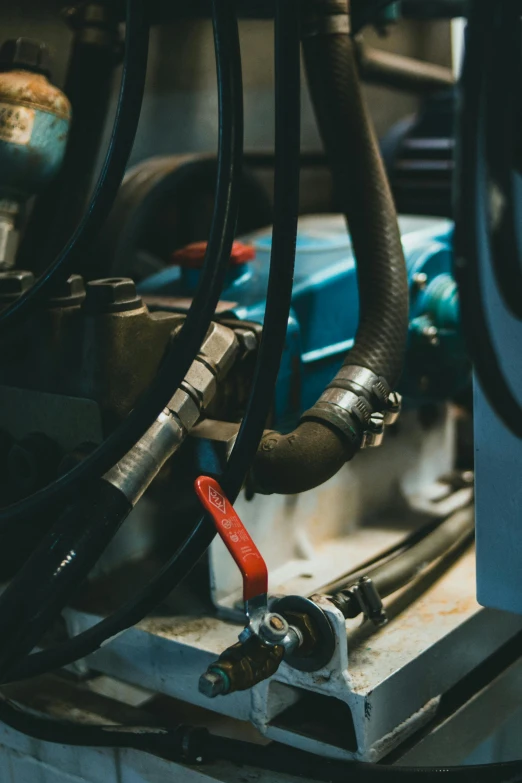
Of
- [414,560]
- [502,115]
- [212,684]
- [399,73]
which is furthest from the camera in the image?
[399,73]

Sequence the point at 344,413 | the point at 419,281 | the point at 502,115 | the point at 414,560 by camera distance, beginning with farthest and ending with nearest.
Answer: the point at 419,281 → the point at 414,560 → the point at 344,413 → the point at 502,115

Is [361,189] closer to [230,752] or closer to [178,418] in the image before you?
[178,418]

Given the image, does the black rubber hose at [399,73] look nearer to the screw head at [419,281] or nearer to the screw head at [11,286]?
the screw head at [419,281]

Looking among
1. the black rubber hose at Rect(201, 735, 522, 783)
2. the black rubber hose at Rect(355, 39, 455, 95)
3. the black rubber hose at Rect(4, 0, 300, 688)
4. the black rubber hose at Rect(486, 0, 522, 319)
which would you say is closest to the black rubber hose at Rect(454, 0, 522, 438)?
the black rubber hose at Rect(486, 0, 522, 319)

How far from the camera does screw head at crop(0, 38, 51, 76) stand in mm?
758

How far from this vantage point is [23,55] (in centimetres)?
76

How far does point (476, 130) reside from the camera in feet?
1.35

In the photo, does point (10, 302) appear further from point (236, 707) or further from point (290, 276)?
point (236, 707)

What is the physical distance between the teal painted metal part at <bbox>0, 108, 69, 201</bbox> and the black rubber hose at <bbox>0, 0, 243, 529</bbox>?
204mm

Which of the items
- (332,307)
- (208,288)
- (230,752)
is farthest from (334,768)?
(332,307)

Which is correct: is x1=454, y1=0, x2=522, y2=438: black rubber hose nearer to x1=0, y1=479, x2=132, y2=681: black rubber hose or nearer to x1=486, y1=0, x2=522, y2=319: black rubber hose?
x1=486, y1=0, x2=522, y2=319: black rubber hose

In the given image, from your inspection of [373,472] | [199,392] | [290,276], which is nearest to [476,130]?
[290,276]

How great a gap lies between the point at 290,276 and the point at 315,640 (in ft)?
0.83

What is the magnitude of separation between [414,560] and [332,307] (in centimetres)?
26
